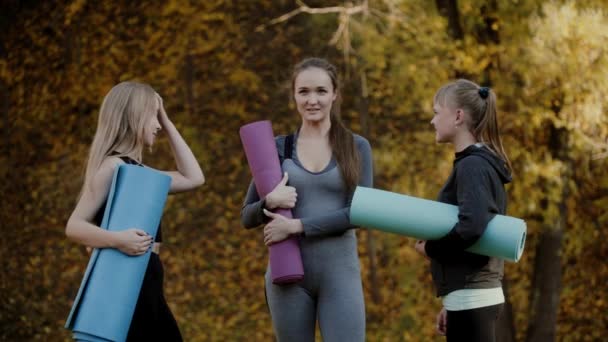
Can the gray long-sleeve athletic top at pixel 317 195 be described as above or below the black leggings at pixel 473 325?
above

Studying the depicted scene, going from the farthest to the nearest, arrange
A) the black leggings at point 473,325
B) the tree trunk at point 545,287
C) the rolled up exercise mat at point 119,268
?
1. the tree trunk at point 545,287
2. the black leggings at point 473,325
3. the rolled up exercise mat at point 119,268

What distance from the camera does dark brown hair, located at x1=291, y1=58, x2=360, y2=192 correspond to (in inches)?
147

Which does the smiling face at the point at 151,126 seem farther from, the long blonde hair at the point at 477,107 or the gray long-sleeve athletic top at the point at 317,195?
the long blonde hair at the point at 477,107

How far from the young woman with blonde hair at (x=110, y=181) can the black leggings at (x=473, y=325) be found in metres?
1.12

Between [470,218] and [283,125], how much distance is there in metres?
8.72

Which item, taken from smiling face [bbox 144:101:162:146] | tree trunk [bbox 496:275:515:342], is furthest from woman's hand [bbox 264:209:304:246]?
tree trunk [bbox 496:275:515:342]

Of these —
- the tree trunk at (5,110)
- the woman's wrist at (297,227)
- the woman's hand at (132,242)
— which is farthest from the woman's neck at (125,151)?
the tree trunk at (5,110)

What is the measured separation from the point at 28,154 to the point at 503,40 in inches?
229

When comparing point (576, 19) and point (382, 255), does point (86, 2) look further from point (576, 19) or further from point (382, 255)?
point (576, 19)

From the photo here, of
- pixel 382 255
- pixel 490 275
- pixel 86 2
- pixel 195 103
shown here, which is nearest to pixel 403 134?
pixel 382 255

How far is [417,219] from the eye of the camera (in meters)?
3.44

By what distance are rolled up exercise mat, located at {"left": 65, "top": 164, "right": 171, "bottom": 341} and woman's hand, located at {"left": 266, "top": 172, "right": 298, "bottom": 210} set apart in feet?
1.50

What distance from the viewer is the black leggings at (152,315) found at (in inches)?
138

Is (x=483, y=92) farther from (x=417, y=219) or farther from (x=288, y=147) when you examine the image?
(x=288, y=147)
